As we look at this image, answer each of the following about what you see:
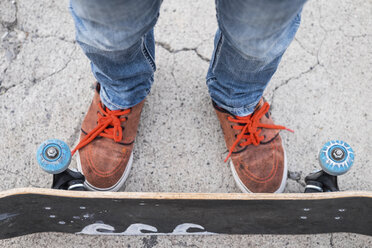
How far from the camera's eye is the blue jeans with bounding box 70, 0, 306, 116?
2.97 feet

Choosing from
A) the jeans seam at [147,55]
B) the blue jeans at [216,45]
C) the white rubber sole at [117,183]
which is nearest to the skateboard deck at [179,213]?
the white rubber sole at [117,183]

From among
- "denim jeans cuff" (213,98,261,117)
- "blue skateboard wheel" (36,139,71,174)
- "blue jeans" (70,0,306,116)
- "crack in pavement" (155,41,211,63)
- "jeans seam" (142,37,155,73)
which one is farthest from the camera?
"crack in pavement" (155,41,211,63)

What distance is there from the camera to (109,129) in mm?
1558

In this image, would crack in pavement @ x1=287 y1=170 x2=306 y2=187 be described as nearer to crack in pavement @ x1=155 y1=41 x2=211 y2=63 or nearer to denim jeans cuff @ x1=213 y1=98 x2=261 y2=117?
denim jeans cuff @ x1=213 y1=98 x2=261 y2=117

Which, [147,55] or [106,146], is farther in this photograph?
[106,146]

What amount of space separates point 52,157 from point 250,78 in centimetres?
73

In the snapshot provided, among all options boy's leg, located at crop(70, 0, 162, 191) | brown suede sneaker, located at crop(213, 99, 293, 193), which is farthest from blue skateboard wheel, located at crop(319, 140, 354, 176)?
boy's leg, located at crop(70, 0, 162, 191)

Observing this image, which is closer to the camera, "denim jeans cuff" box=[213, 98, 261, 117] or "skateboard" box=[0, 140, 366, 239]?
"skateboard" box=[0, 140, 366, 239]

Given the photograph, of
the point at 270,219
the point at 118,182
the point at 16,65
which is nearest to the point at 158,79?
the point at 118,182

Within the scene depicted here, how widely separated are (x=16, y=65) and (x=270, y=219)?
1.42m

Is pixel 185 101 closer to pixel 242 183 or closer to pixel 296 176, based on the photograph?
pixel 242 183

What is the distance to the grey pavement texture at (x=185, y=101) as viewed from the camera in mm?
1598

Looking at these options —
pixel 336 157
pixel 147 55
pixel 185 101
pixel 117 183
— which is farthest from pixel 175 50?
pixel 336 157

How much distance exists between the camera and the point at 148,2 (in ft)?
3.11
